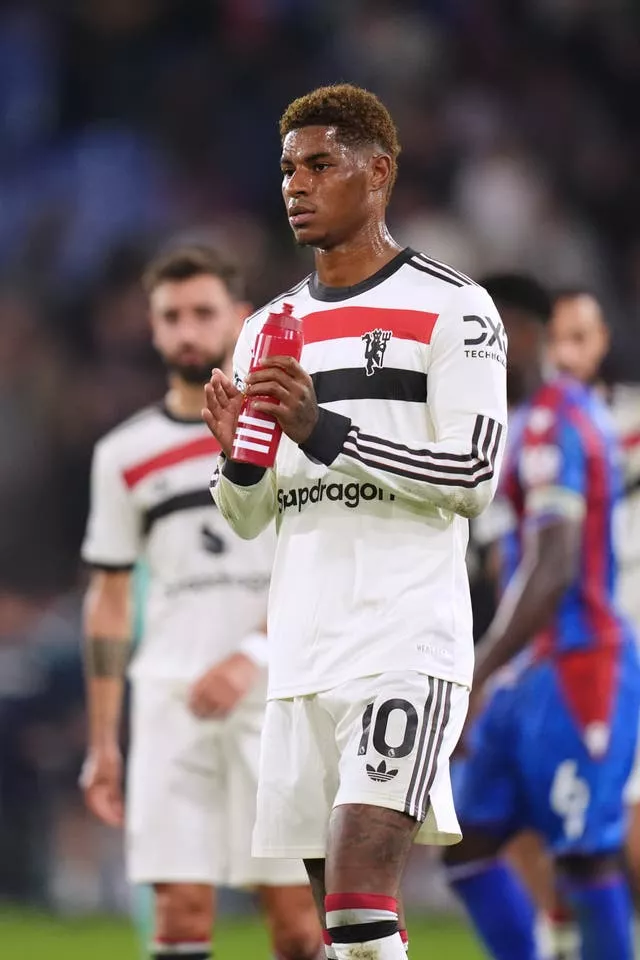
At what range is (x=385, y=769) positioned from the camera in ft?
10.9

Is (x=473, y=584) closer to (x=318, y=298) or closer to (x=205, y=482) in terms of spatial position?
(x=205, y=482)

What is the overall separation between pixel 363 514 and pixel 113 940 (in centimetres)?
535

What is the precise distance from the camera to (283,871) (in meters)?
5.13

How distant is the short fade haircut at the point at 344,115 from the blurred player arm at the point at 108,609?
220cm

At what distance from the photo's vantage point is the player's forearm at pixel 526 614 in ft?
17.0

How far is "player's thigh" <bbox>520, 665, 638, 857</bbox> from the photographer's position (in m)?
5.48

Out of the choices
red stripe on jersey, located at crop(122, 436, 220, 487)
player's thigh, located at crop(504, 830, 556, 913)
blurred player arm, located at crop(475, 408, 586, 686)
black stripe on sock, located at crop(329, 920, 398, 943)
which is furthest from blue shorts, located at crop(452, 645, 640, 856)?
black stripe on sock, located at crop(329, 920, 398, 943)

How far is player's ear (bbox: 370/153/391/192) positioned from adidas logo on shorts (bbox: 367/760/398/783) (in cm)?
117

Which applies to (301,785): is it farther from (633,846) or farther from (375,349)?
(633,846)

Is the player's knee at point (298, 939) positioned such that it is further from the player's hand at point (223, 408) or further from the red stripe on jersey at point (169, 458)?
the player's hand at point (223, 408)

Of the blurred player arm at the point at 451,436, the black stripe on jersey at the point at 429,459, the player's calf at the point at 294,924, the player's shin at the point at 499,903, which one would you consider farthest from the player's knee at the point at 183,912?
the black stripe on jersey at the point at 429,459

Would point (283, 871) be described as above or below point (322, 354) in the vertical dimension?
below

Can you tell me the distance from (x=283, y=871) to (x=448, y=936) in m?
3.51

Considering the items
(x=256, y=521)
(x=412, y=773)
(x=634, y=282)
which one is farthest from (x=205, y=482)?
(x=634, y=282)
